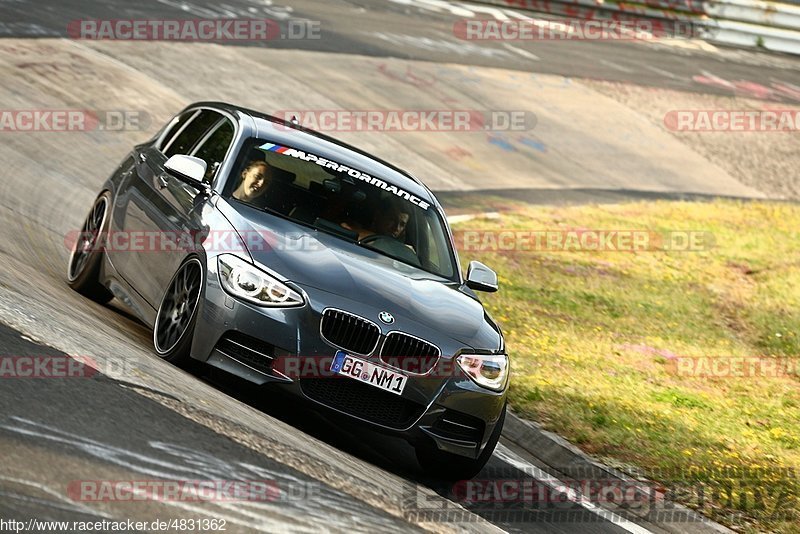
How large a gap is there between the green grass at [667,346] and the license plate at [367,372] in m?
2.44

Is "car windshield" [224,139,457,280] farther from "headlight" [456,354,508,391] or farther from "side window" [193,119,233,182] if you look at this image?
"headlight" [456,354,508,391]

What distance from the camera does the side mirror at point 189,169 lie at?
27.2 feet

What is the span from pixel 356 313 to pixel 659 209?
15751mm

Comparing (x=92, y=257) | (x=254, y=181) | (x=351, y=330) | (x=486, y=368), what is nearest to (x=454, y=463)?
(x=486, y=368)

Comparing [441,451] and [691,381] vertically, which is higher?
[441,451]

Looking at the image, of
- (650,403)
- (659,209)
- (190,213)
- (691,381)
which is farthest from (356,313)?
(659,209)

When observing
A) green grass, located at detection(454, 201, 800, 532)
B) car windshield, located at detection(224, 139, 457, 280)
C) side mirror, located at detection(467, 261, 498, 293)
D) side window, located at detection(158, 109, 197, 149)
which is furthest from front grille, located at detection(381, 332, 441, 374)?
side window, located at detection(158, 109, 197, 149)

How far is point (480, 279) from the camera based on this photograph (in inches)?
350

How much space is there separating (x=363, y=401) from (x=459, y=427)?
25.6 inches

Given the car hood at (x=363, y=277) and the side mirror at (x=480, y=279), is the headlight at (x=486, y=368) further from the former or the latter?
the side mirror at (x=480, y=279)

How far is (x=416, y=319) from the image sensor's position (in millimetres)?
7391

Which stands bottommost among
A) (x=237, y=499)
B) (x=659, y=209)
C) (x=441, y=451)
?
(x=659, y=209)

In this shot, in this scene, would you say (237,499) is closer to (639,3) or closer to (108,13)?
(108,13)

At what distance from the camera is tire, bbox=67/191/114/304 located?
9.63 meters
